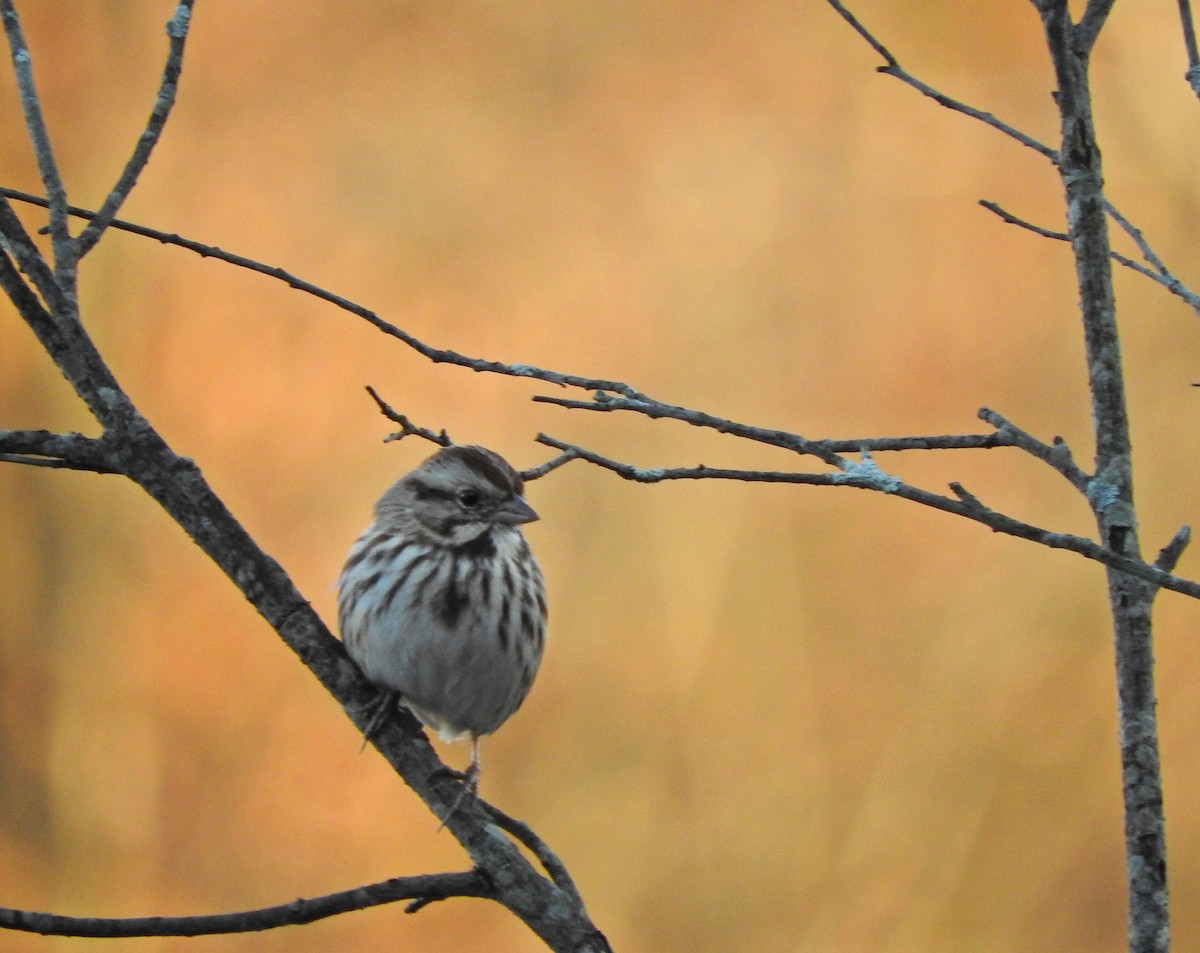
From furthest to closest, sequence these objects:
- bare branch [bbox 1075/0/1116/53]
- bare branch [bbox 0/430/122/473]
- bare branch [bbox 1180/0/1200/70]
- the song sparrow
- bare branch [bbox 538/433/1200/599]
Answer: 1. the song sparrow
2. bare branch [bbox 1180/0/1200/70]
3. bare branch [bbox 1075/0/1116/53]
4. bare branch [bbox 0/430/122/473]
5. bare branch [bbox 538/433/1200/599]

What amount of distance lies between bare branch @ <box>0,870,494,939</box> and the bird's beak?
3.84ft

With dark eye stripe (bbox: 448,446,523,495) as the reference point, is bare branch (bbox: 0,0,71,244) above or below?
above

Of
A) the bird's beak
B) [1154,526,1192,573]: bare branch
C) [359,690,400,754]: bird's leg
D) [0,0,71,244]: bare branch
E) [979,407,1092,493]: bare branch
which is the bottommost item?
[359,690,400,754]: bird's leg

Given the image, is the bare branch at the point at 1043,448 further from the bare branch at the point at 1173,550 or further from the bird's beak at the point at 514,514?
the bird's beak at the point at 514,514

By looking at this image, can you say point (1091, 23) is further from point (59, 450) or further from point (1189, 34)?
point (59, 450)

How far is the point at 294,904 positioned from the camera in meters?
1.71

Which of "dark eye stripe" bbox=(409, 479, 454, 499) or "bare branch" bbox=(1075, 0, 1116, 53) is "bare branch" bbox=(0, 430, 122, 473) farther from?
"bare branch" bbox=(1075, 0, 1116, 53)

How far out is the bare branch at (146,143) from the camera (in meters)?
1.91

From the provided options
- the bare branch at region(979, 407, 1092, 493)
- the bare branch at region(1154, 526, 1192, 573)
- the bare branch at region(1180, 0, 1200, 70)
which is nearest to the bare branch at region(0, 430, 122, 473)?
the bare branch at region(979, 407, 1092, 493)

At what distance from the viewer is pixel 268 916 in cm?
170

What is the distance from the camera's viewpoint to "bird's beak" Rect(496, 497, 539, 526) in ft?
9.83

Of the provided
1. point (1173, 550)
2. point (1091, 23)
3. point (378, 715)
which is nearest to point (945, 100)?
point (1091, 23)

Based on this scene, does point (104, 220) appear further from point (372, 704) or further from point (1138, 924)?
point (1138, 924)

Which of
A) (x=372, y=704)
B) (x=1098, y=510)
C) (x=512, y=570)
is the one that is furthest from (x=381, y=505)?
(x=1098, y=510)
